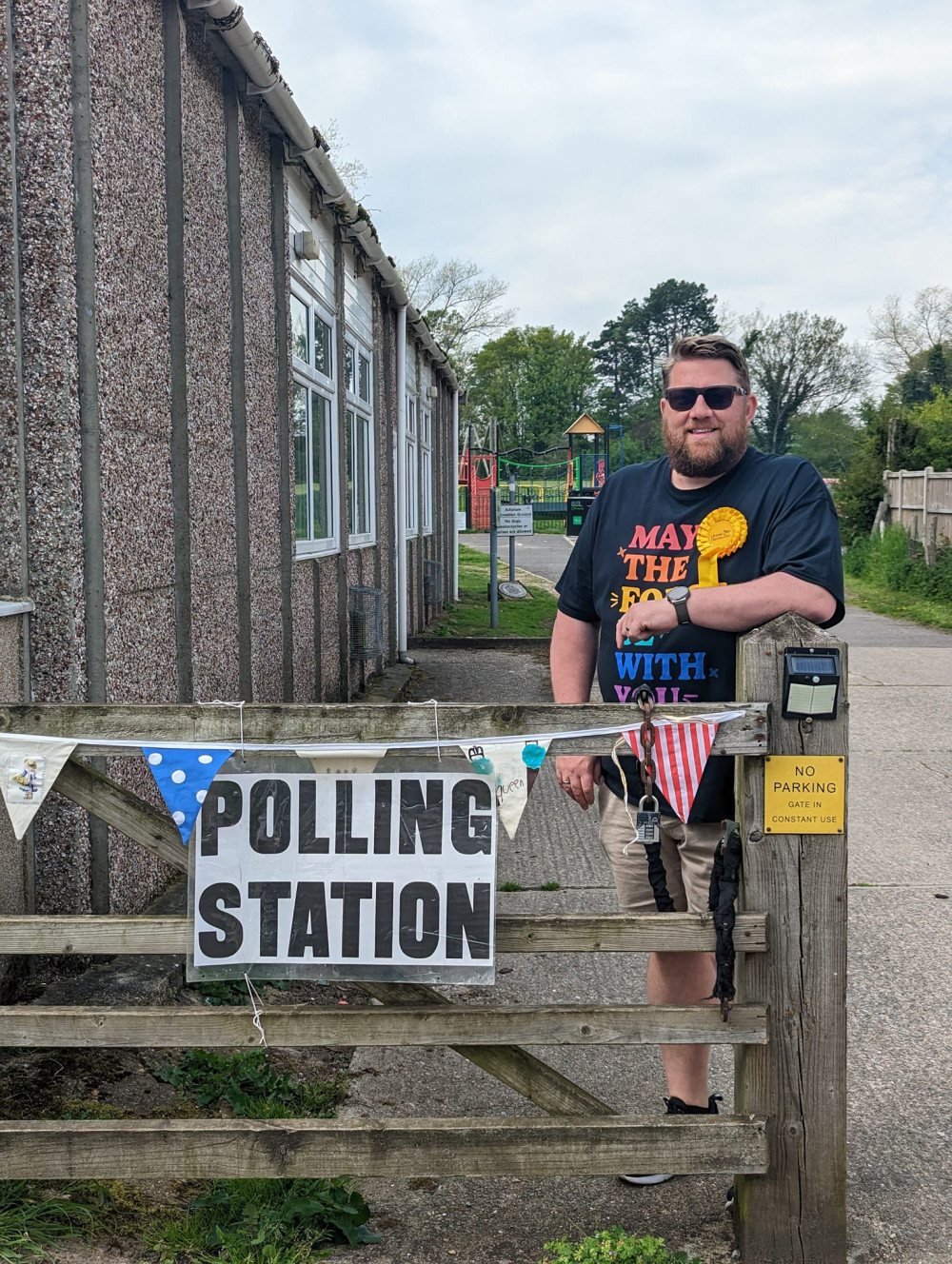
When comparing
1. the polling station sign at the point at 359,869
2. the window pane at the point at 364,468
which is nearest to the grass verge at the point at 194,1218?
the polling station sign at the point at 359,869

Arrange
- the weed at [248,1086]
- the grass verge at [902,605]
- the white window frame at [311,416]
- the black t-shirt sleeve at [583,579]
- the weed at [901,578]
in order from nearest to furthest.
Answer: the black t-shirt sleeve at [583,579]
the weed at [248,1086]
the white window frame at [311,416]
the grass verge at [902,605]
the weed at [901,578]

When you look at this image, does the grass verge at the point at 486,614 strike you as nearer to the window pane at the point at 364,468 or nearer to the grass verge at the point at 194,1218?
the window pane at the point at 364,468

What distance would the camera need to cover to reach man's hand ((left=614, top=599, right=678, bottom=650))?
2.84 meters

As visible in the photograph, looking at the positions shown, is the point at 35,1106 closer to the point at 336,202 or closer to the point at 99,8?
the point at 99,8

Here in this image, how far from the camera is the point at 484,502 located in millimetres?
50688

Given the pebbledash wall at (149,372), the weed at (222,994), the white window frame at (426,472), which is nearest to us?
the pebbledash wall at (149,372)

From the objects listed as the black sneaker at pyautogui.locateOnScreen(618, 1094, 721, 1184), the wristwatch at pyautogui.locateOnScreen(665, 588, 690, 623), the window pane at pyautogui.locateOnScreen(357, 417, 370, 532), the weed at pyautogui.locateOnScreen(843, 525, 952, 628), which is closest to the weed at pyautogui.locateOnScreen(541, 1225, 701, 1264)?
the black sneaker at pyautogui.locateOnScreen(618, 1094, 721, 1184)

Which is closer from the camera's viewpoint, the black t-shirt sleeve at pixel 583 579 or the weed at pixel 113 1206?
the weed at pixel 113 1206

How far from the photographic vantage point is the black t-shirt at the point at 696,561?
2.87 metres

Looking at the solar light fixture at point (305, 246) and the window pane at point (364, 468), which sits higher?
the solar light fixture at point (305, 246)

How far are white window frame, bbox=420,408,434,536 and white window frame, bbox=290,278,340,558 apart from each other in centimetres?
783

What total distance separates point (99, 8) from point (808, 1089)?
12.1 feet

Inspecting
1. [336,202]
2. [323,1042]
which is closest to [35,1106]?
[323,1042]

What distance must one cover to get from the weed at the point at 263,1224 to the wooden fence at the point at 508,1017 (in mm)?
246
